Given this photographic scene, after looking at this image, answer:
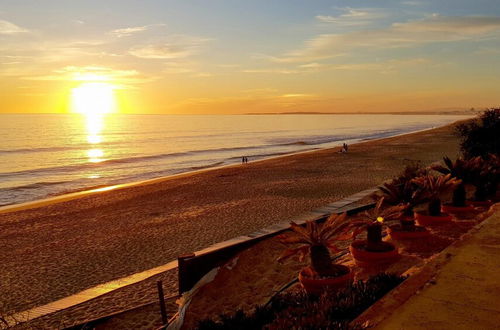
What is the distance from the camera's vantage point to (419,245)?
7789 mm

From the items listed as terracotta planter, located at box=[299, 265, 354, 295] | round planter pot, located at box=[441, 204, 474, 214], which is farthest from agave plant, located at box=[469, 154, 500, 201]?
terracotta planter, located at box=[299, 265, 354, 295]

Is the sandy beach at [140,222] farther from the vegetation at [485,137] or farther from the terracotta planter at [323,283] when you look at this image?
the terracotta planter at [323,283]

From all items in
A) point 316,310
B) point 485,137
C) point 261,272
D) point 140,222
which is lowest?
point 140,222

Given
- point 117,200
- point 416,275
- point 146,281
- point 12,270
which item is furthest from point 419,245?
point 117,200

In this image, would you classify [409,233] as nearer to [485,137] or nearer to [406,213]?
[406,213]

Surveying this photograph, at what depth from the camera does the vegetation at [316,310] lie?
3.60 meters

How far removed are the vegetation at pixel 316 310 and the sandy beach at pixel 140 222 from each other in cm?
629

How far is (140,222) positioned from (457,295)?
13.8 meters

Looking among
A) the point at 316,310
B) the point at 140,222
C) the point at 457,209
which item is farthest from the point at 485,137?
the point at 316,310

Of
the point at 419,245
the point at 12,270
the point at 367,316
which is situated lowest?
the point at 12,270

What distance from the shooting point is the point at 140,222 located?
16.1 meters

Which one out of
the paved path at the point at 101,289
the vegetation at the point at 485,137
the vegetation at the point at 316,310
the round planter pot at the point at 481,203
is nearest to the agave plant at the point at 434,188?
the round planter pot at the point at 481,203

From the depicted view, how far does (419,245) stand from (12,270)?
1030 cm

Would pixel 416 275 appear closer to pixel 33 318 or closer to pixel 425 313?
pixel 425 313
